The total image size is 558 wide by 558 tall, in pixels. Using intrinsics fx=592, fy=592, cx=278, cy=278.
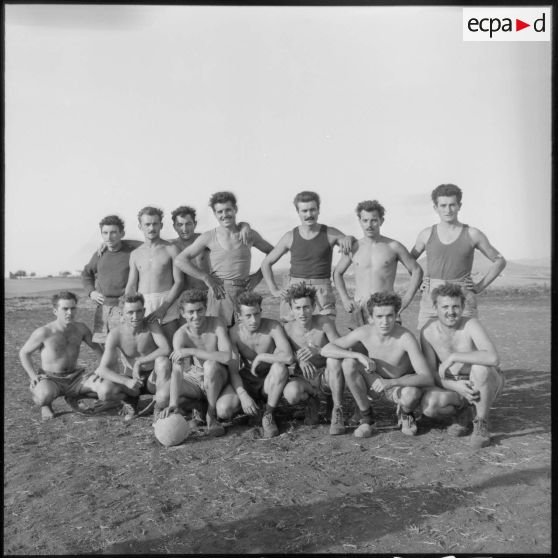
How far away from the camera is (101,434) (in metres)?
4.86

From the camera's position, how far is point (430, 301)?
5.22 m

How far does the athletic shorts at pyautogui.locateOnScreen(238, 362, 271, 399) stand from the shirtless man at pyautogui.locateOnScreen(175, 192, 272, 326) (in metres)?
0.57

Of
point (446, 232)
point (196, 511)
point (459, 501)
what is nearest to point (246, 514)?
point (196, 511)

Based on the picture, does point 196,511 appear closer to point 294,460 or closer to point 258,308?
point 294,460

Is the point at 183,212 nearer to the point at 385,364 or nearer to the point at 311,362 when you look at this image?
the point at 311,362

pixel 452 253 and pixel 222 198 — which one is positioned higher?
pixel 222 198

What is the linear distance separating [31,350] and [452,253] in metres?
3.84

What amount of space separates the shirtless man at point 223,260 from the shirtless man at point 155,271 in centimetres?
18

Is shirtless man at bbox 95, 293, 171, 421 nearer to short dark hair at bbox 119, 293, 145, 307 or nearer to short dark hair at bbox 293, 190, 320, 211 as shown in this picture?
short dark hair at bbox 119, 293, 145, 307

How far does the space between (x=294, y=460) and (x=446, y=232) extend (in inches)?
94.5

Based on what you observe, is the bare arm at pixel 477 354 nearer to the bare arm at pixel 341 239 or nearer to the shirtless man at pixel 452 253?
the shirtless man at pixel 452 253

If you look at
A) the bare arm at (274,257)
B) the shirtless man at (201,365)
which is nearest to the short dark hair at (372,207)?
the bare arm at (274,257)

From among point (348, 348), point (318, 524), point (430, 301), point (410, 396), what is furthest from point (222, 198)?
point (318, 524)

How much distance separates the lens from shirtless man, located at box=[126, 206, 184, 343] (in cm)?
550
